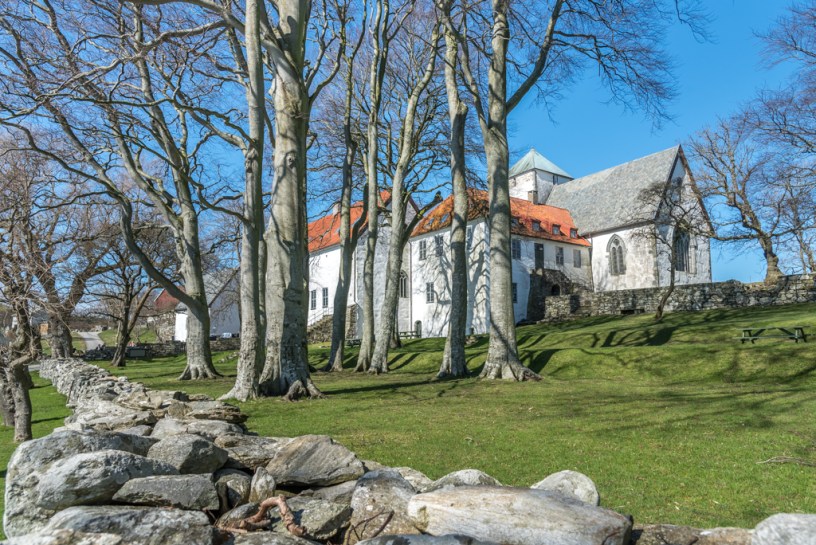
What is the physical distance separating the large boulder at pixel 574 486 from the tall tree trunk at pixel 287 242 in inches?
330

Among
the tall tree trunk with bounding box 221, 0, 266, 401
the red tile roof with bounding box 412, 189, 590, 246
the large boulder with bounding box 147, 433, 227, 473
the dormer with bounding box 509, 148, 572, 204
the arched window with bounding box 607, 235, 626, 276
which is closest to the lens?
the large boulder with bounding box 147, 433, 227, 473

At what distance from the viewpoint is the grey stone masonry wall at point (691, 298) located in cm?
3008

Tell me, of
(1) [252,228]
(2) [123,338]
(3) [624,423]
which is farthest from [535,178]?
(3) [624,423]

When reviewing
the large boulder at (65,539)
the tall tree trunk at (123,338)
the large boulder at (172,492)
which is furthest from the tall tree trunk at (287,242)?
the tall tree trunk at (123,338)

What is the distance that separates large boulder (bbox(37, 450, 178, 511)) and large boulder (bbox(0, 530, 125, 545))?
1.47ft

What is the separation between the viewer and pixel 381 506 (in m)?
3.59

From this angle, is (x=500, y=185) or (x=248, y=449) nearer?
(x=248, y=449)

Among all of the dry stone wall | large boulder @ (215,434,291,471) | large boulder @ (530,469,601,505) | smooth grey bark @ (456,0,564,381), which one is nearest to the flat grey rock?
the dry stone wall

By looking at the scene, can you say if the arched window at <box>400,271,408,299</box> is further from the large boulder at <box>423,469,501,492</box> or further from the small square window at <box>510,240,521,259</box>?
the large boulder at <box>423,469,501,492</box>

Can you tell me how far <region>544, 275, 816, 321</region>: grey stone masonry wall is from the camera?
98.7 ft

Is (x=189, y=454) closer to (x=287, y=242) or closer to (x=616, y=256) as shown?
(x=287, y=242)

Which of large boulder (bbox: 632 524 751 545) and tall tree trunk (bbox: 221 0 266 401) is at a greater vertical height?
tall tree trunk (bbox: 221 0 266 401)

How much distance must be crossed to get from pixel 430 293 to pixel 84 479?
132ft

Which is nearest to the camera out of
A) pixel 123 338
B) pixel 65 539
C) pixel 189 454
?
pixel 65 539
